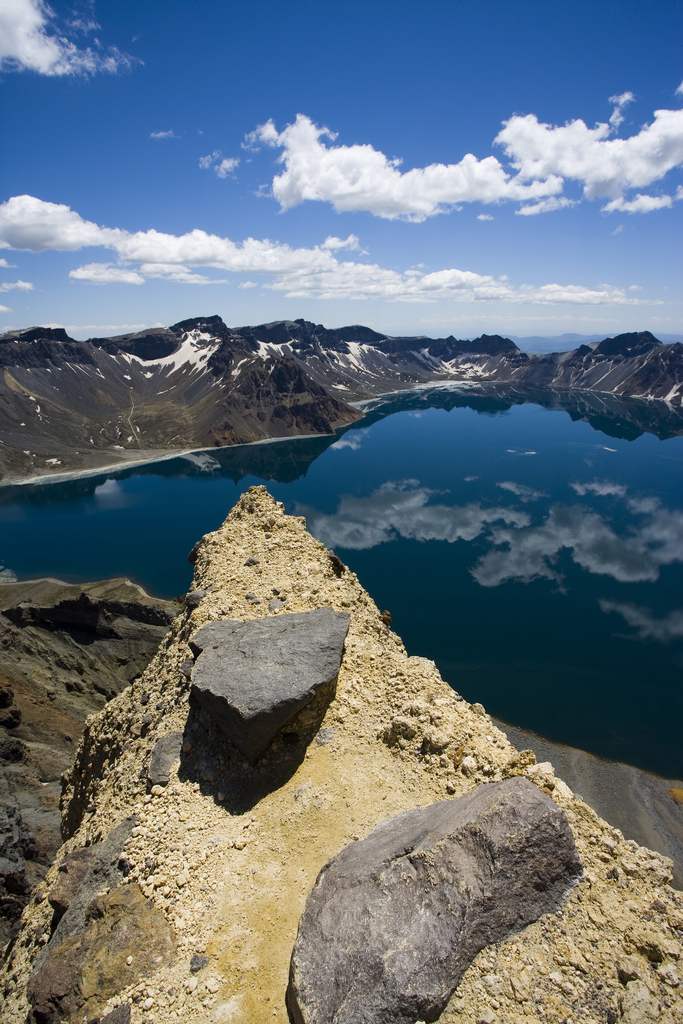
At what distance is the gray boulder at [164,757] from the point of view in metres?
12.7

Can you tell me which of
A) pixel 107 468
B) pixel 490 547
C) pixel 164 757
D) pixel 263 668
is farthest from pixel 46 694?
pixel 107 468

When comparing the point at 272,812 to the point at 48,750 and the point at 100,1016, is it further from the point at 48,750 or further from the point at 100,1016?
the point at 48,750

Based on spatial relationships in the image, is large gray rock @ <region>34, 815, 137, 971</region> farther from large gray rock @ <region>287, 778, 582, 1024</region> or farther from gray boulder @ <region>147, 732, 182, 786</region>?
large gray rock @ <region>287, 778, 582, 1024</region>

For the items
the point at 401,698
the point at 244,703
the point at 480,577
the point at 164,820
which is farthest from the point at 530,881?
the point at 480,577

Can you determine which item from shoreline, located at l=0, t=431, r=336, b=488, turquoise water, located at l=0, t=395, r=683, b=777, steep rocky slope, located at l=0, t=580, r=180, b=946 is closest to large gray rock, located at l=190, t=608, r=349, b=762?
steep rocky slope, located at l=0, t=580, r=180, b=946

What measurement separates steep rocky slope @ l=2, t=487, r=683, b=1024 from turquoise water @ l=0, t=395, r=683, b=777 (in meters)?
40.2

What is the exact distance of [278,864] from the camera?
34.3ft

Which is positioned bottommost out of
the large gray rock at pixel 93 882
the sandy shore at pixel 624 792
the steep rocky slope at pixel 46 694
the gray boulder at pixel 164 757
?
the sandy shore at pixel 624 792

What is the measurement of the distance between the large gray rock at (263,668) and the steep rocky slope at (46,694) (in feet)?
50.0

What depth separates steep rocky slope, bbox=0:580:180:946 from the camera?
2441cm

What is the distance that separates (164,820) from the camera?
11.7 metres

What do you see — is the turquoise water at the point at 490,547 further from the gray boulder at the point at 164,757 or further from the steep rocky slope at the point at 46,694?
the gray boulder at the point at 164,757

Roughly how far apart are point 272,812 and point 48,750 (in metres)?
31.9

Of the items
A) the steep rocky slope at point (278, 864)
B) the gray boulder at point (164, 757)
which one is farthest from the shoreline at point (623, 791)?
the gray boulder at point (164, 757)
